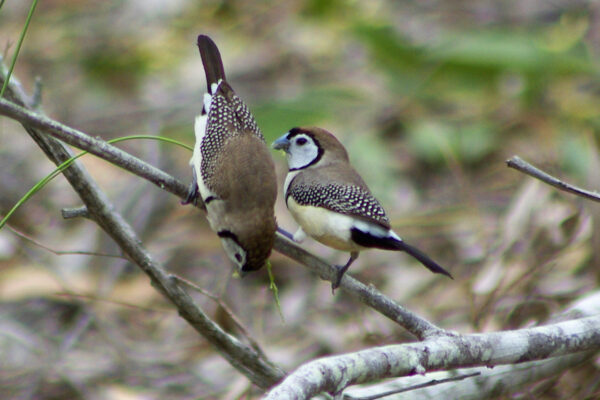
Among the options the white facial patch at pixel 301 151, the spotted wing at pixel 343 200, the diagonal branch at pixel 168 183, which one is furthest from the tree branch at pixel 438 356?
the white facial patch at pixel 301 151

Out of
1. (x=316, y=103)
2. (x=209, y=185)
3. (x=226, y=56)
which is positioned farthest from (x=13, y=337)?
(x=226, y=56)

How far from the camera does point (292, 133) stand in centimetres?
379

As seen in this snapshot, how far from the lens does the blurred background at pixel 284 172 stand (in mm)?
4719

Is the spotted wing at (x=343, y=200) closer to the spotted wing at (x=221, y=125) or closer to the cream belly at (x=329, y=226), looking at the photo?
the cream belly at (x=329, y=226)

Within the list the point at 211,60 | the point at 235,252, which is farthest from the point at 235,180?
the point at 211,60

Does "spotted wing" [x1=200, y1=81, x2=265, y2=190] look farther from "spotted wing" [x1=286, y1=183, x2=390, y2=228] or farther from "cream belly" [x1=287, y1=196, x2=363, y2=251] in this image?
"cream belly" [x1=287, y1=196, x2=363, y2=251]

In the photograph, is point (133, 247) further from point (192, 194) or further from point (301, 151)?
point (301, 151)

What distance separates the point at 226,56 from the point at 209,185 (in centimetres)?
549

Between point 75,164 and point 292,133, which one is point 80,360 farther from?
point 75,164

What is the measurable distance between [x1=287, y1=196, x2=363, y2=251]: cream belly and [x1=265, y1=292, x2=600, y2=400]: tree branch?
91cm

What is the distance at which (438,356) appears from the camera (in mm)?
2322

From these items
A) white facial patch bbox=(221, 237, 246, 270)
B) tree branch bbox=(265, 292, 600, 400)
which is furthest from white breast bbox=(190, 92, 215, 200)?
tree branch bbox=(265, 292, 600, 400)

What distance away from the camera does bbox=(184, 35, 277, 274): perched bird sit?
304 cm

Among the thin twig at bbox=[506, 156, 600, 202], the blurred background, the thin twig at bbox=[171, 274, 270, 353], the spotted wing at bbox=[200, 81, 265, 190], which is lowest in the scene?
the blurred background
